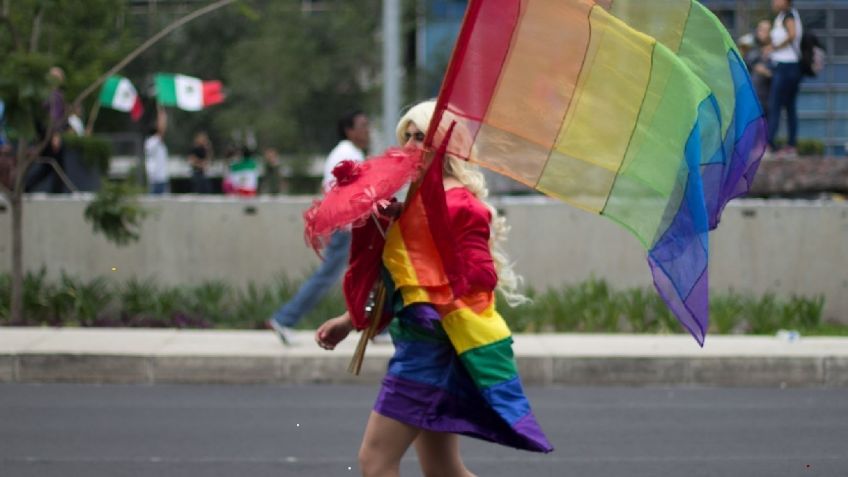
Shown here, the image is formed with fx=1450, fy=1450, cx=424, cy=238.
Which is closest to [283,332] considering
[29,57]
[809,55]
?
[29,57]

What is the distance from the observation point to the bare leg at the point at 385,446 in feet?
15.8

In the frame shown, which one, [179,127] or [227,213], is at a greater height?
[227,213]

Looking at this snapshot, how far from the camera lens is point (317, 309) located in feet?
38.8

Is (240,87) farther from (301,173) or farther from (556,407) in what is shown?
(556,407)

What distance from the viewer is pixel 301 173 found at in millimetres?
34531

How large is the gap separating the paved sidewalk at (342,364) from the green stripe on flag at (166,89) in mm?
10744

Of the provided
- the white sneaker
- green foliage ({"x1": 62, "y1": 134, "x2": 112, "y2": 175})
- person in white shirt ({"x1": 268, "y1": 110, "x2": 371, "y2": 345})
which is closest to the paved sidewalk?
the white sneaker

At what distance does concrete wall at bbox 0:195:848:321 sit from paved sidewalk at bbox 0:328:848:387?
87.7 inches

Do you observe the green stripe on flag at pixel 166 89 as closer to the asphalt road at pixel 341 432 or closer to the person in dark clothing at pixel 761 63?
the person in dark clothing at pixel 761 63

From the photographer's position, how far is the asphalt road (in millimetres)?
7445

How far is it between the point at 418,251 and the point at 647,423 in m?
4.29

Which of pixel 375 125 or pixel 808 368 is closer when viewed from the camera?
pixel 808 368

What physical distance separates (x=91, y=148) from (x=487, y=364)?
8999 mm

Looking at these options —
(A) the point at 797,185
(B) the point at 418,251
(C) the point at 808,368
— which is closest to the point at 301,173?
(A) the point at 797,185
